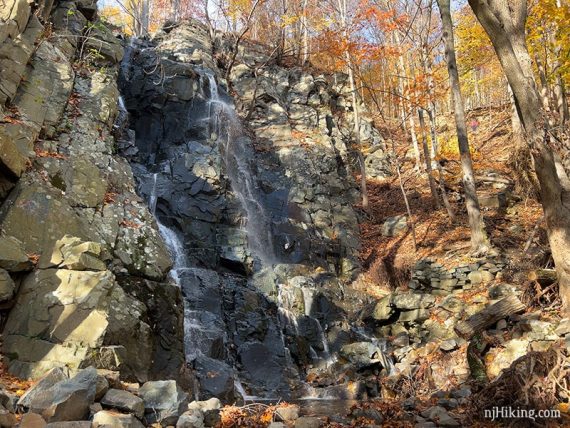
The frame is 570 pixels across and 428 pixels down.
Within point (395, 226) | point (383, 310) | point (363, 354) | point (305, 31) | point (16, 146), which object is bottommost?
point (363, 354)

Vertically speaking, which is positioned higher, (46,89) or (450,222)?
(46,89)

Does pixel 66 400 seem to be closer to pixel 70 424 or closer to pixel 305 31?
pixel 70 424

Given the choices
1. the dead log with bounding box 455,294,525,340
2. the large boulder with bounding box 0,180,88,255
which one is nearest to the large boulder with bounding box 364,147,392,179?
the dead log with bounding box 455,294,525,340

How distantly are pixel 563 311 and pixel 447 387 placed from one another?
2372 millimetres

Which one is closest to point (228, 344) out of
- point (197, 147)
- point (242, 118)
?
point (197, 147)

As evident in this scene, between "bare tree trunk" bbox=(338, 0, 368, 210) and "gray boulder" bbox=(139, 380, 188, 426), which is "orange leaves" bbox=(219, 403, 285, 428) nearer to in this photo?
"gray boulder" bbox=(139, 380, 188, 426)

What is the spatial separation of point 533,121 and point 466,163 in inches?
256

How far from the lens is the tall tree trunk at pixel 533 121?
6.66 m

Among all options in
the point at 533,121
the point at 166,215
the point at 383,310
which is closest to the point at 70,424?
the point at 533,121

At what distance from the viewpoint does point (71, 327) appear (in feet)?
19.1

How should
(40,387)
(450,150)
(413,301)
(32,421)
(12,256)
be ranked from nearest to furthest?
(32,421) → (40,387) → (12,256) → (413,301) → (450,150)

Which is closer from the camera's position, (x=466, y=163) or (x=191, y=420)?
(x=191, y=420)

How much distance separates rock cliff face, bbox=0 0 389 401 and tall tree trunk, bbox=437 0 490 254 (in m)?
4.24

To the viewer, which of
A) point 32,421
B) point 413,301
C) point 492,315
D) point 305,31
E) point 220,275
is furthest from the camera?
point 305,31
